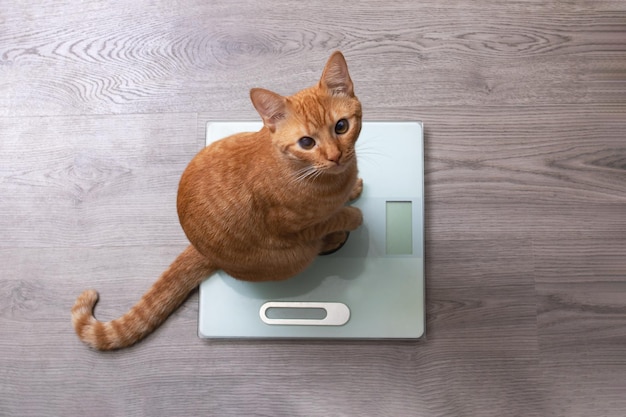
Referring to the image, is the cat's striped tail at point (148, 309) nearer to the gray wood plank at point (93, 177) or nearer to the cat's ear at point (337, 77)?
the gray wood plank at point (93, 177)

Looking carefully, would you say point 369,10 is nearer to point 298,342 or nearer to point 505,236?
point 505,236

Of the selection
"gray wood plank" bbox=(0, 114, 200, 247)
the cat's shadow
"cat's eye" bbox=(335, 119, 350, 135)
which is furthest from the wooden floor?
"cat's eye" bbox=(335, 119, 350, 135)

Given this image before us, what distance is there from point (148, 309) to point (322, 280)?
382 millimetres

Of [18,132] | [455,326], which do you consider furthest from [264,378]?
[18,132]

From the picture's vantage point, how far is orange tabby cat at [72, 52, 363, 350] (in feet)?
2.76

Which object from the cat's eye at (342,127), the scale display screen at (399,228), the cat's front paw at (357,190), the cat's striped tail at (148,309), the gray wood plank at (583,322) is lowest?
the gray wood plank at (583,322)

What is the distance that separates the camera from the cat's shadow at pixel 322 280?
1151mm

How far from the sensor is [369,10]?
4.25 ft

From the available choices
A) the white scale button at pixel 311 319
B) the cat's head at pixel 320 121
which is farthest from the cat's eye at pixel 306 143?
the white scale button at pixel 311 319

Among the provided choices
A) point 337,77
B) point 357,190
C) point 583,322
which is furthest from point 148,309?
point 583,322

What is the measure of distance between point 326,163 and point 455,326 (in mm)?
565

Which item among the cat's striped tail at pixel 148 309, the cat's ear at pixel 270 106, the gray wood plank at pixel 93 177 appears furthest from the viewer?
the gray wood plank at pixel 93 177

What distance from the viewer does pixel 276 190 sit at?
91cm

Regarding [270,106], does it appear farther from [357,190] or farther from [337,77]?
[357,190]
